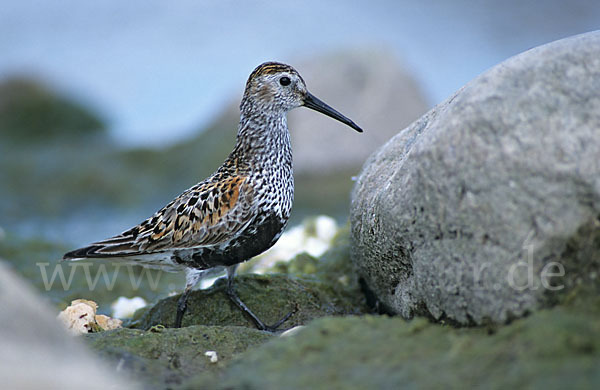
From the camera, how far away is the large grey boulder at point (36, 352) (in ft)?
8.15

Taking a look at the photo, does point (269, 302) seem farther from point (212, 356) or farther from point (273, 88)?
point (273, 88)

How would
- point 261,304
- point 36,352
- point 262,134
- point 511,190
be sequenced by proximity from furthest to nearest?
point 262,134 < point 261,304 < point 511,190 < point 36,352

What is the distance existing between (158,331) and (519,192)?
8.67ft

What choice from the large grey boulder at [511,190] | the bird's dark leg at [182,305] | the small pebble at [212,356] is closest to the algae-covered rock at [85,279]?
the bird's dark leg at [182,305]

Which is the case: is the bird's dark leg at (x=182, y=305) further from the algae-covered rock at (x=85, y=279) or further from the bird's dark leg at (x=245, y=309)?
the algae-covered rock at (x=85, y=279)

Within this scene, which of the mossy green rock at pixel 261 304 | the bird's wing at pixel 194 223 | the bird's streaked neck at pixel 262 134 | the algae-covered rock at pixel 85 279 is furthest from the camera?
the algae-covered rock at pixel 85 279

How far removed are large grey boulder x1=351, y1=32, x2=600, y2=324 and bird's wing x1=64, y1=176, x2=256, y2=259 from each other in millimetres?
1738

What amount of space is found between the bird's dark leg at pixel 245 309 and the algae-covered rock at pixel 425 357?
6.14ft

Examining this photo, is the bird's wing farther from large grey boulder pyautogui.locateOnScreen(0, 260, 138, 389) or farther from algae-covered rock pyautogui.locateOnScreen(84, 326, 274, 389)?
large grey boulder pyautogui.locateOnScreen(0, 260, 138, 389)

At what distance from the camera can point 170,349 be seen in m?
4.10

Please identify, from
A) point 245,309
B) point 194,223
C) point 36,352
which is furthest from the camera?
point 245,309

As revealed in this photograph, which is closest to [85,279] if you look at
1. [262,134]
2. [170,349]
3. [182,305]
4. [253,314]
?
[182,305]

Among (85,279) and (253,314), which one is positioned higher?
(85,279)

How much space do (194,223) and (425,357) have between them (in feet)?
9.27
